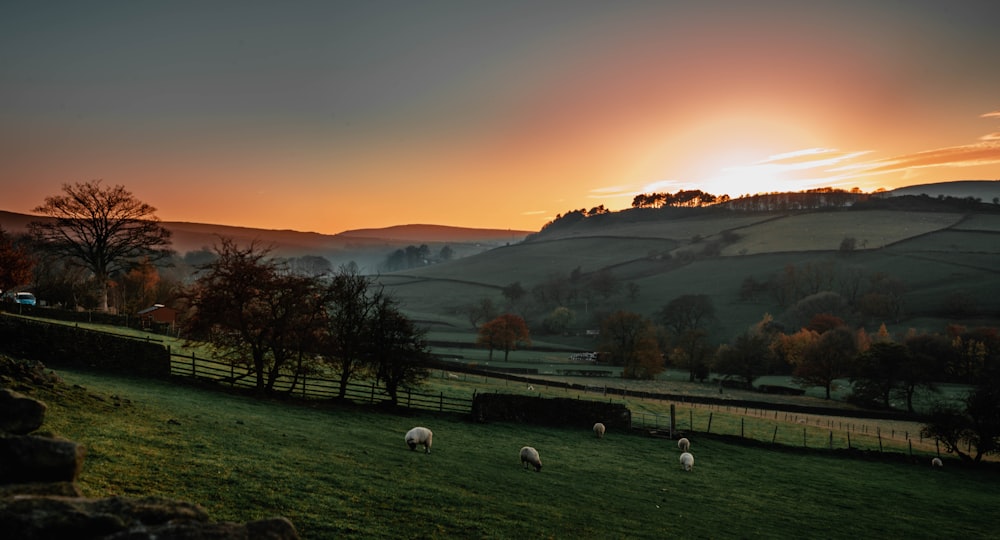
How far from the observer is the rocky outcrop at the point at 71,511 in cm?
498

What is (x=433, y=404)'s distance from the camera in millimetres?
39750

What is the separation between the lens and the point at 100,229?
177ft

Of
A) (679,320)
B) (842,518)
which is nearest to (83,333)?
(842,518)

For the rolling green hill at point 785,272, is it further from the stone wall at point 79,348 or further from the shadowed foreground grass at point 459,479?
the shadowed foreground grass at point 459,479

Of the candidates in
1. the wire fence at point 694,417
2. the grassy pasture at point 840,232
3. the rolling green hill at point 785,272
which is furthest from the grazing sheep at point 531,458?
the grassy pasture at point 840,232

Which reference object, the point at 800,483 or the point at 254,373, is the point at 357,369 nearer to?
A: the point at 254,373

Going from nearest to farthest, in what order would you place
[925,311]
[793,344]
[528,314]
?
[793,344], [925,311], [528,314]

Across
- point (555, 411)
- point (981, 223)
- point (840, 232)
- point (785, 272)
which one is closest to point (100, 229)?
point (555, 411)

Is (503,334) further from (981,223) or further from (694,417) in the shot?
(981,223)

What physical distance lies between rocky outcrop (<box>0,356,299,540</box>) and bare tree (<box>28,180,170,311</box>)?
180ft

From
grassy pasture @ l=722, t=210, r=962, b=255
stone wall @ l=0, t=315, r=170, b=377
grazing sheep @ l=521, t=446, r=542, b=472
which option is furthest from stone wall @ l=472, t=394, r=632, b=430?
grassy pasture @ l=722, t=210, r=962, b=255

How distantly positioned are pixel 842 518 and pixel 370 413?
2348 cm

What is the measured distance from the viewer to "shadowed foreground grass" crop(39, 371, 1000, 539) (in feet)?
46.2

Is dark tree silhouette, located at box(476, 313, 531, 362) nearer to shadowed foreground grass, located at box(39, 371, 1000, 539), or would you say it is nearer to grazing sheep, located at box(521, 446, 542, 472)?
shadowed foreground grass, located at box(39, 371, 1000, 539)
